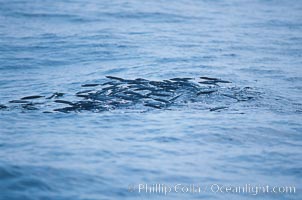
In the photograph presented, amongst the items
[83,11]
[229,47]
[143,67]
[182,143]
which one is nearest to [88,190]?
[182,143]

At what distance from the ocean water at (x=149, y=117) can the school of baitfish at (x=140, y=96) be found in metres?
0.07

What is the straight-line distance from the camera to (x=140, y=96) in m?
8.64

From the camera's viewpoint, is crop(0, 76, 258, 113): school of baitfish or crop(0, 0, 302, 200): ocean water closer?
crop(0, 0, 302, 200): ocean water

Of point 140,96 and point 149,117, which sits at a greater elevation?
point 140,96

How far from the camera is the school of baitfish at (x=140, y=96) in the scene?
819cm

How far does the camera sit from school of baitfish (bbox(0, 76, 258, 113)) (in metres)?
8.19

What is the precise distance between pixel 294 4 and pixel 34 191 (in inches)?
699

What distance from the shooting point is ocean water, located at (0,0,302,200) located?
18.7 ft

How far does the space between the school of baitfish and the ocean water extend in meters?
→ 0.07

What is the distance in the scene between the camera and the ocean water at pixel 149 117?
224 inches

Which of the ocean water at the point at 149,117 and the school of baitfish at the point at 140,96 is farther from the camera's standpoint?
the school of baitfish at the point at 140,96

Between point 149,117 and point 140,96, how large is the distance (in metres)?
0.97

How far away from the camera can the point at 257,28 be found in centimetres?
1574

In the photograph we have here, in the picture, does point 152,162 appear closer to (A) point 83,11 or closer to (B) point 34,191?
(B) point 34,191
